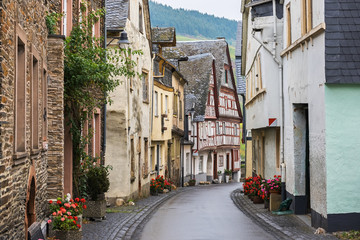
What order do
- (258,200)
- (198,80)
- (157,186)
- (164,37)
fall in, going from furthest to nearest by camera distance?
(198,80), (164,37), (157,186), (258,200)

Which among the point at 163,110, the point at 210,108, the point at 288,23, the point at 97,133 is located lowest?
the point at 97,133

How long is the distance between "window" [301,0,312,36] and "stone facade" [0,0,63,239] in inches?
232

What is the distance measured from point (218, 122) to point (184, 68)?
26.6 ft

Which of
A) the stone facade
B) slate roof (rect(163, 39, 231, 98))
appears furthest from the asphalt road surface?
slate roof (rect(163, 39, 231, 98))

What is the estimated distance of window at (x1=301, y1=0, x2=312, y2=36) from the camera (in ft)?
48.1

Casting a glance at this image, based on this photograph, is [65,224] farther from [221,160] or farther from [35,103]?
[221,160]

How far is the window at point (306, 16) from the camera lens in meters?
14.7

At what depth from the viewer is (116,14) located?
22672 millimetres

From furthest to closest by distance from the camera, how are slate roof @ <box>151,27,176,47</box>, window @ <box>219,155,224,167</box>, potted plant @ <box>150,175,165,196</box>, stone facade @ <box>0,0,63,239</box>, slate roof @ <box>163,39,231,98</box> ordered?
window @ <box>219,155,224,167</box> < slate roof @ <box>163,39,231,98</box> < slate roof @ <box>151,27,176,47</box> < potted plant @ <box>150,175,165,196</box> < stone facade @ <box>0,0,63,239</box>

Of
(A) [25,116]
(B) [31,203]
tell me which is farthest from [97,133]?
(A) [25,116]

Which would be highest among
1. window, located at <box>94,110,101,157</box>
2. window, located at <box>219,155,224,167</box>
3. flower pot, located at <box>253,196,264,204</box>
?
window, located at <box>94,110,101,157</box>

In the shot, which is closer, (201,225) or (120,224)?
(120,224)

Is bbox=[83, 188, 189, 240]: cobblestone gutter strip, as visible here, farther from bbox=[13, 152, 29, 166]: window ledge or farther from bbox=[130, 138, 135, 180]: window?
bbox=[13, 152, 29, 166]: window ledge

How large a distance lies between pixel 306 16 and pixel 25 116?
8441mm
